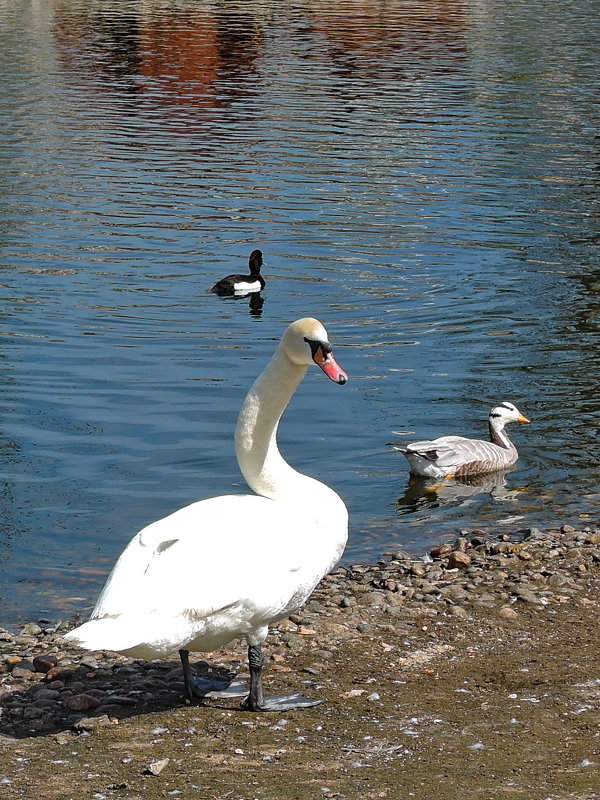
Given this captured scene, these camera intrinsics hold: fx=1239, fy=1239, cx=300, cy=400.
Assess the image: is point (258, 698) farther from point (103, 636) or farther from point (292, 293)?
point (292, 293)

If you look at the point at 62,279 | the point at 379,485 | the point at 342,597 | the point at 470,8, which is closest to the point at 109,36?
the point at 470,8

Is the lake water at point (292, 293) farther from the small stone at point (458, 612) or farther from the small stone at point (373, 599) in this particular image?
the small stone at point (458, 612)

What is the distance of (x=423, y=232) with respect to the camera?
21.6 meters

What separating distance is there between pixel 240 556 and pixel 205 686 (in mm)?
1053

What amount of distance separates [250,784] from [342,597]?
3.13 metres

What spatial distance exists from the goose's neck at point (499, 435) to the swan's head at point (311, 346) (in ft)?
21.3

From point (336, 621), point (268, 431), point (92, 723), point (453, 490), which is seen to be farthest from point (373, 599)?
point (453, 490)

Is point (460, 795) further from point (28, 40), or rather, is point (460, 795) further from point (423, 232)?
point (28, 40)

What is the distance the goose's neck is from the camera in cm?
1288

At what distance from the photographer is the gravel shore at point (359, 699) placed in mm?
5605

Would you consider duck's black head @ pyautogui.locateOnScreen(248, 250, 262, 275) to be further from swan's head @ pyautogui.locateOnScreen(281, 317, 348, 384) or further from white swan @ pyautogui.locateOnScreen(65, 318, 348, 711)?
swan's head @ pyautogui.locateOnScreen(281, 317, 348, 384)

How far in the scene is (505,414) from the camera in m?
13.2

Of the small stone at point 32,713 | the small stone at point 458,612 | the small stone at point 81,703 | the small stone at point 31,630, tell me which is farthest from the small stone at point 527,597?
the small stone at point 32,713

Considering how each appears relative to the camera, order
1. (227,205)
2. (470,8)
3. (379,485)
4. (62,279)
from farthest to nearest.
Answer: (470,8) → (227,205) → (62,279) → (379,485)
